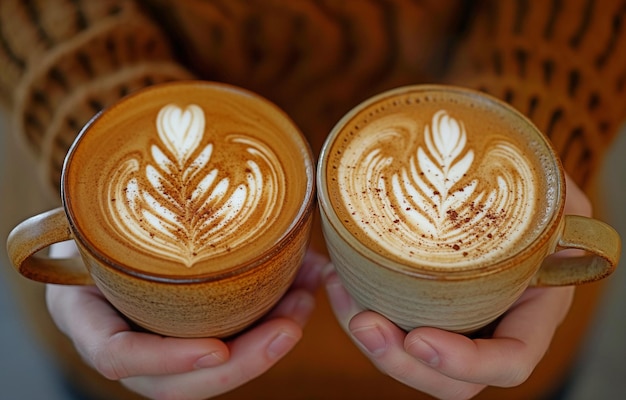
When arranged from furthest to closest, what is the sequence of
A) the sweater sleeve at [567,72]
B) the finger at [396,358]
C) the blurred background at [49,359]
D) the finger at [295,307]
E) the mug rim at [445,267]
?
the blurred background at [49,359] < the sweater sleeve at [567,72] < the finger at [295,307] < the finger at [396,358] < the mug rim at [445,267]

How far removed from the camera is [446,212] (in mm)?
805

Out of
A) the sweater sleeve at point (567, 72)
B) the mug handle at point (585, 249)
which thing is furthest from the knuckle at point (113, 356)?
the sweater sleeve at point (567, 72)

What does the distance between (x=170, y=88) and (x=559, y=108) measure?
0.61 metres

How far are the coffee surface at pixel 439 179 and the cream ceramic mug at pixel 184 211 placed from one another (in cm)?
7

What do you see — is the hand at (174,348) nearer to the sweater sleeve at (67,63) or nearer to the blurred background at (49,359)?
the sweater sleeve at (67,63)

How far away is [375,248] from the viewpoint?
759 millimetres

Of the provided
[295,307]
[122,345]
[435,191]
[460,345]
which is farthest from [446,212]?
[122,345]

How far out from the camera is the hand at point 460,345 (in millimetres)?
797

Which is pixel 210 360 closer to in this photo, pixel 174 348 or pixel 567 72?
pixel 174 348

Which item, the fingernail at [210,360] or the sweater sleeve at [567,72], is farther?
the sweater sleeve at [567,72]

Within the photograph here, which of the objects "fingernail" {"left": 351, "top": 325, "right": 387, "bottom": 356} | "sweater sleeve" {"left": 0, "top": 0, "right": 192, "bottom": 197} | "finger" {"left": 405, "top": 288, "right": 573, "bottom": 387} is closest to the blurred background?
"sweater sleeve" {"left": 0, "top": 0, "right": 192, "bottom": 197}

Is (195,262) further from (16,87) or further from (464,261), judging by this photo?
(16,87)

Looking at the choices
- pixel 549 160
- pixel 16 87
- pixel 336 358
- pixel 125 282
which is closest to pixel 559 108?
pixel 549 160

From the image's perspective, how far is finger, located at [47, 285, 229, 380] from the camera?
0.83m
